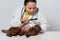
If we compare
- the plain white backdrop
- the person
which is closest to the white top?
the person

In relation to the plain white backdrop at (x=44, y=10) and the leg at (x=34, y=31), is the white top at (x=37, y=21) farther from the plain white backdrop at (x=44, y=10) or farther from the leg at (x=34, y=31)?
the plain white backdrop at (x=44, y=10)

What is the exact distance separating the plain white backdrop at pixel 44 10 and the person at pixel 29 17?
14.2 inches

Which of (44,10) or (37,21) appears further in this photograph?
(44,10)

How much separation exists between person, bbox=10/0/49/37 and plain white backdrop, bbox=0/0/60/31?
0.36 meters

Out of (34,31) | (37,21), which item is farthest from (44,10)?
(34,31)

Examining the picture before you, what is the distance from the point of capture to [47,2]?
1.47m

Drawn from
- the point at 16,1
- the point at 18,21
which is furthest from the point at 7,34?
the point at 16,1

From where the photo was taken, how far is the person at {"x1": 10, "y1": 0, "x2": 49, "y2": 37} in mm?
1056

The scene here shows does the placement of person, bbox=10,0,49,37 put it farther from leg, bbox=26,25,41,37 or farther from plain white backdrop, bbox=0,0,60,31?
plain white backdrop, bbox=0,0,60,31

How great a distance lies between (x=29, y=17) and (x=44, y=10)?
406 millimetres

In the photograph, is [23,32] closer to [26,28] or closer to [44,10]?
[26,28]

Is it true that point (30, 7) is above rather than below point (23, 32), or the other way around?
above

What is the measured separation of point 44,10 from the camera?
148 centimetres

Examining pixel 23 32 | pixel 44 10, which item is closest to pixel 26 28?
pixel 23 32
